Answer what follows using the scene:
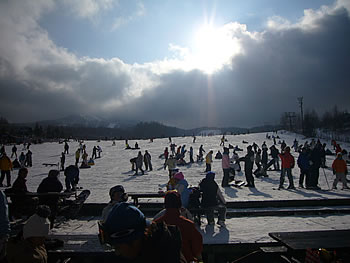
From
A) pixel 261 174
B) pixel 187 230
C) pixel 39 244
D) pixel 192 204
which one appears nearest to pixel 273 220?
pixel 192 204

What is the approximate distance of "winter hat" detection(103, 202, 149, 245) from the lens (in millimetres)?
1498

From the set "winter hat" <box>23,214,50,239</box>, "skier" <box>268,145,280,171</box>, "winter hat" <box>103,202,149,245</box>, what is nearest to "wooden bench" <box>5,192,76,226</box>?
"winter hat" <box>23,214,50,239</box>

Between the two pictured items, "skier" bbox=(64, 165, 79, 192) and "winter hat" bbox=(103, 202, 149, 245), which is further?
"skier" bbox=(64, 165, 79, 192)

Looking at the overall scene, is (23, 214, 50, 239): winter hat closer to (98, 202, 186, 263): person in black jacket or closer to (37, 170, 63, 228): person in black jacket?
(98, 202, 186, 263): person in black jacket

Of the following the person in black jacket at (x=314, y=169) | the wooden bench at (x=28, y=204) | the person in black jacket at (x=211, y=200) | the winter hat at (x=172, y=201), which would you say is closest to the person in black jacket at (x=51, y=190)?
the wooden bench at (x=28, y=204)

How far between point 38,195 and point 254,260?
215 inches

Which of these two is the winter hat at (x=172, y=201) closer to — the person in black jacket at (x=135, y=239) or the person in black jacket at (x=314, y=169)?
the person in black jacket at (x=135, y=239)

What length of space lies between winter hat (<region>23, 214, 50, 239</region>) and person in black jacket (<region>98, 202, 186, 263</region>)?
2.16m

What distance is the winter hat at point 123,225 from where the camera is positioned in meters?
1.50

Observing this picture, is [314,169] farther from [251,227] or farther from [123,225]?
[123,225]

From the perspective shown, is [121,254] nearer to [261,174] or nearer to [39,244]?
[39,244]

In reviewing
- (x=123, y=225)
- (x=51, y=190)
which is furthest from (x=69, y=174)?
(x=123, y=225)

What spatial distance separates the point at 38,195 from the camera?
6.05 m

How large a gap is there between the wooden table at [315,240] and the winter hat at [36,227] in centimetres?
357
